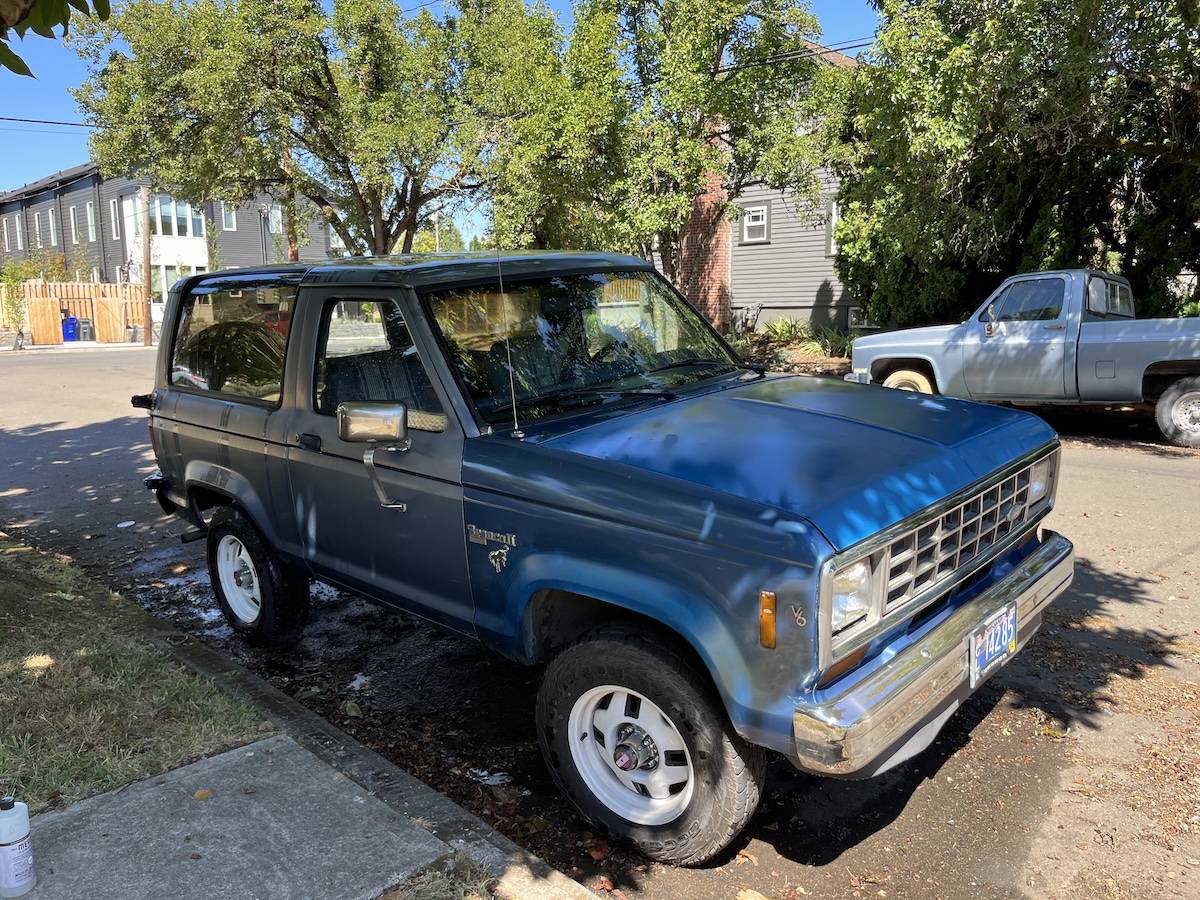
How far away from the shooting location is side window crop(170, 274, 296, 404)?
451 centimetres

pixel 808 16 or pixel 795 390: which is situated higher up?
pixel 808 16

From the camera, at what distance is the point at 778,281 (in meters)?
24.2

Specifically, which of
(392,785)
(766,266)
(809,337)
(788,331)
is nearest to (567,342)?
(392,785)

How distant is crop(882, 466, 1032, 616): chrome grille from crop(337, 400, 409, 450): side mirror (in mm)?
1762

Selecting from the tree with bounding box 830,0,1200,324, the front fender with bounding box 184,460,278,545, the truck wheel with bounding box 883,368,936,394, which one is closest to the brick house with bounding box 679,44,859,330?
the tree with bounding box 830,0,1200,324

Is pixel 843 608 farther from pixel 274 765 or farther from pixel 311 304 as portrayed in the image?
pixel 311 304

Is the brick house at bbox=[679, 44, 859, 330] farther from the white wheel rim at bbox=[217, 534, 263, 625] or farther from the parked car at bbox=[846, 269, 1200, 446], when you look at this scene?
the white wheel rim at bbox=[217, 534, 263, 625]

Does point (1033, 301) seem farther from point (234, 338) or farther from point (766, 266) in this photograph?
point (766, 266)

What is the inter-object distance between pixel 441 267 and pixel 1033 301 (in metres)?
8.63

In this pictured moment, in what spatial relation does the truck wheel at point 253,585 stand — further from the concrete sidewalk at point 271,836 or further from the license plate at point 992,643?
the license plate at point 992,643

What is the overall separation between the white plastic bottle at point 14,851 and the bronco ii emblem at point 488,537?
1.59m

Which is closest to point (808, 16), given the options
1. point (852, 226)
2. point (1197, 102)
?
point (852, 226)

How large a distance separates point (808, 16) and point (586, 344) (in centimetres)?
1202

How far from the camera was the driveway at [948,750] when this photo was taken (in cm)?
311
